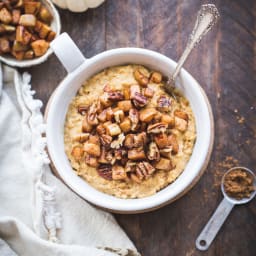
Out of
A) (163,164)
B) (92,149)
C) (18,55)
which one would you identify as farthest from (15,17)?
(163,164)

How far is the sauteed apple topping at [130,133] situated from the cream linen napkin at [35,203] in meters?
0.20

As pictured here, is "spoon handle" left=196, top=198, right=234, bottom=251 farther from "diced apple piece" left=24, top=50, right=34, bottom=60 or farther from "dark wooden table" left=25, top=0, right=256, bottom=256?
"diced apple piece" left=24, top=50, right=34, bottom=60

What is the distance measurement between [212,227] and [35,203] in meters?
0.82

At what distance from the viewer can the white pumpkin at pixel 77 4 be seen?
7.48ft

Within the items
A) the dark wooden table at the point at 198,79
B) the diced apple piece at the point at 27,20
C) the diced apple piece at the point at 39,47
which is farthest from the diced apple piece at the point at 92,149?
the diced apple piece at the point at 27,20

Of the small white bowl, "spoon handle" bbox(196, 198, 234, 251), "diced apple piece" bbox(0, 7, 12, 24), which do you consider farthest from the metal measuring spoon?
"diced apple piece" bbox(0, 7, 12, 24)

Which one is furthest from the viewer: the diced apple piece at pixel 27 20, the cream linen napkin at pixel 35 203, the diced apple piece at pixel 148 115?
the diced apple piece at pixel 27 20

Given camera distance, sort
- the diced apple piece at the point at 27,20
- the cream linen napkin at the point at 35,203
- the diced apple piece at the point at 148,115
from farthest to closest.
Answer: the diced apple piece at the point at 27,20 → the cream linen napkin at the point at 35,203 → the diced apple piece at the point at 148,115

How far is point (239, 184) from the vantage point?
7.63ft

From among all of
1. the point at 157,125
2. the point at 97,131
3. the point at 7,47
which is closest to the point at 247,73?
the point at 157,125

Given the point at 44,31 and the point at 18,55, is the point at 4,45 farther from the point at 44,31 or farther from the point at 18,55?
the point at 44,31

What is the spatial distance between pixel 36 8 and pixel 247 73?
1038 millimetres

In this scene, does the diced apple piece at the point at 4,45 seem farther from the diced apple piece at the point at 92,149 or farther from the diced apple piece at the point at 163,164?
the diced apple piece at the point at 163,164

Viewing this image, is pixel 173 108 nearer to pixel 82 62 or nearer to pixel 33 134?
pixel 82 62
